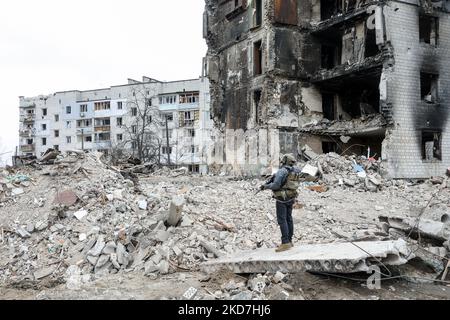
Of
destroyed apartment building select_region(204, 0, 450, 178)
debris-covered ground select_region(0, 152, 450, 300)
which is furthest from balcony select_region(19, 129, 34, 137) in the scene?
debris-covered ground select_region(0, 152, 450, 300)

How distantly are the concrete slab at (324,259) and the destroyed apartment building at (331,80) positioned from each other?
438 inches

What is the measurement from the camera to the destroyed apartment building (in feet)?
54.6

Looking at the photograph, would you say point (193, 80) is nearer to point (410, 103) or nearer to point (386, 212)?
point (410, 103)

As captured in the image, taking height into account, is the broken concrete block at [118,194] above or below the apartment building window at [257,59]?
below

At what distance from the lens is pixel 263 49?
64.9 feet


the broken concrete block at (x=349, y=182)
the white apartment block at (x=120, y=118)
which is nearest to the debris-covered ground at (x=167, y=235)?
the broken concrete block at (x=349, y=182)

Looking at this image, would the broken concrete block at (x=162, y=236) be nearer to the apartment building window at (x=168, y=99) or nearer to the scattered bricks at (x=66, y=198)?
the scattered bricks at (x=66, y=198)

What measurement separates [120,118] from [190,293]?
44.9 metres

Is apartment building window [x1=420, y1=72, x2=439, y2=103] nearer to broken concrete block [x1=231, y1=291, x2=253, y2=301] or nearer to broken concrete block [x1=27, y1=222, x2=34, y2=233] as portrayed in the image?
broken concrete block [x1=231, y1=291, x2=253, y2=301]

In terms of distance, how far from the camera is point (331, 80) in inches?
→ 768

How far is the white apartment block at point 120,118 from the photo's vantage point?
148ft

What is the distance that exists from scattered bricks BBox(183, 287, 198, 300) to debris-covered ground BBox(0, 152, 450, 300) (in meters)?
0.02
